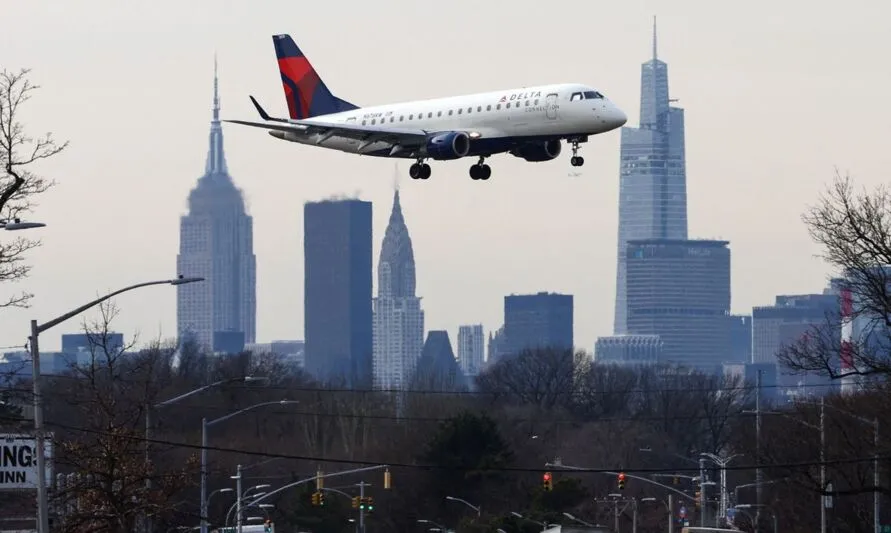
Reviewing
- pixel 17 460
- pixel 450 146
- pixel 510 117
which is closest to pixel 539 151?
pixel 510 117

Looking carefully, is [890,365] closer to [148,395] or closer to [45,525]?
[148,395]

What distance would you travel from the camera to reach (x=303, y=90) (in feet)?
300

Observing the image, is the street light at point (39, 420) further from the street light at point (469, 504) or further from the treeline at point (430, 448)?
the street light at point (469, 504)

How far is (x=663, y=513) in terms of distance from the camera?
120500 millimetres

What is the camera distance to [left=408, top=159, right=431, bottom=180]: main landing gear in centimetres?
7681

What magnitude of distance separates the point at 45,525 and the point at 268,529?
29.4 m

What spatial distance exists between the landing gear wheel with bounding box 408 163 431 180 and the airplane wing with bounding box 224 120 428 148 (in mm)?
768

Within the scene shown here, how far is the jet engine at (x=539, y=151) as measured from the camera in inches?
2940

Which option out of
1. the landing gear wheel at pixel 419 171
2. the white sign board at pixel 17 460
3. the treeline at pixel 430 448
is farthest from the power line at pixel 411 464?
the landing gear wheel at pixel 419 171

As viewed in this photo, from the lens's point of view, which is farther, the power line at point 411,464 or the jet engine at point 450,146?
the jet engine at point 450,146

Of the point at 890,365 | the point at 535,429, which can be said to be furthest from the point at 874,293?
the point at 535,429

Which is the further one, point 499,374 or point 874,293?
point 499,374

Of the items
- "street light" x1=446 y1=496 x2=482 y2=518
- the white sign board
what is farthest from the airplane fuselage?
the white sign board

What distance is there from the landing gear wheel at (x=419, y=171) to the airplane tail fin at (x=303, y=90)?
33.9 ft
